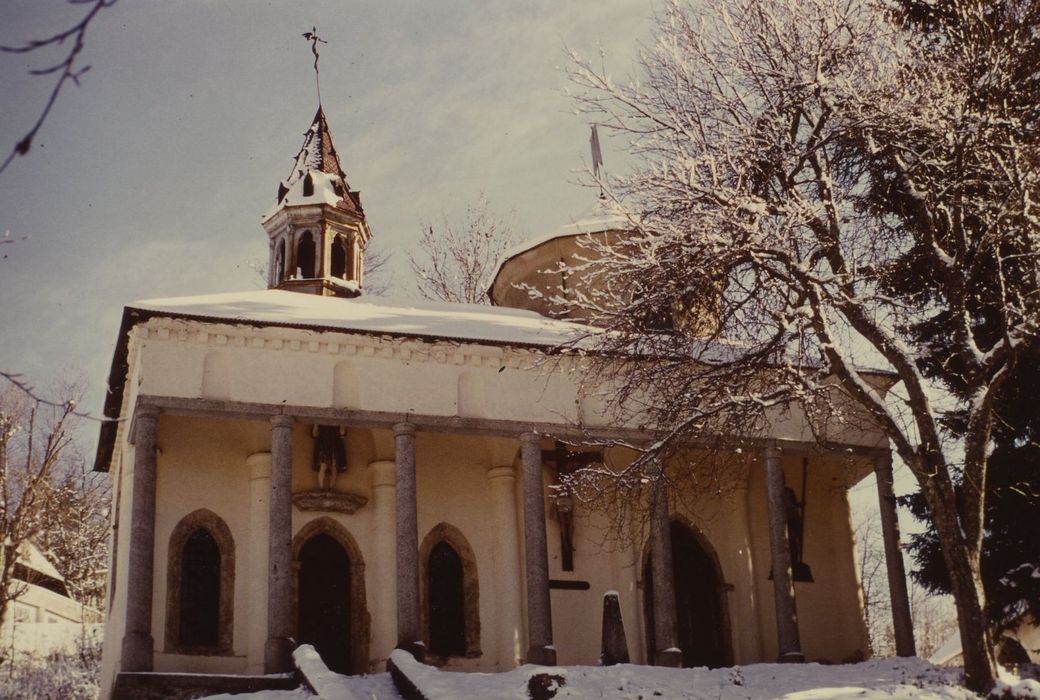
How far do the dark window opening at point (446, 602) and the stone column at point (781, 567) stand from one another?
16.5 ft

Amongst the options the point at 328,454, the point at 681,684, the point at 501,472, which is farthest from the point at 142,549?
the point at 681,684

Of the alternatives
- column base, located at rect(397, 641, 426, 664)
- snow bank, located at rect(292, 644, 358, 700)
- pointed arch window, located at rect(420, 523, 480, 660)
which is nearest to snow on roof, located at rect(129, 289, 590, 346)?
pointed arch window, located at rect(420, 523, 480, 660)

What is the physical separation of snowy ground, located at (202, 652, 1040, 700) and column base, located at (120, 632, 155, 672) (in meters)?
1.82

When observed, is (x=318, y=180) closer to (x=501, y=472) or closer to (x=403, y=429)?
(x=501, y=472)

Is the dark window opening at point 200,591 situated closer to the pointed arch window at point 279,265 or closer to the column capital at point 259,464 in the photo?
the column capital at point 259,464

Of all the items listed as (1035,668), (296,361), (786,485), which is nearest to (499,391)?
(296,361)

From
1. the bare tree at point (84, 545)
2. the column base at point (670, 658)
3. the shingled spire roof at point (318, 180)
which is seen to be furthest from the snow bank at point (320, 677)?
the bare tree at point (84, 545)

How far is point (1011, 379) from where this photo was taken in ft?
61.2

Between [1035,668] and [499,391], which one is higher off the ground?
[499,391]

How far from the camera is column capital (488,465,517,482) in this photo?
22078 millimetres

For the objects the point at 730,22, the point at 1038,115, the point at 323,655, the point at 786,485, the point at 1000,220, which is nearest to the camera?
the point at 1000,220

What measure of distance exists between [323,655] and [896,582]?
9.22 metres

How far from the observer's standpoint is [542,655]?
19.0 meters

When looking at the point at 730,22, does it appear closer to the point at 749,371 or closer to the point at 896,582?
the point at 749,371
